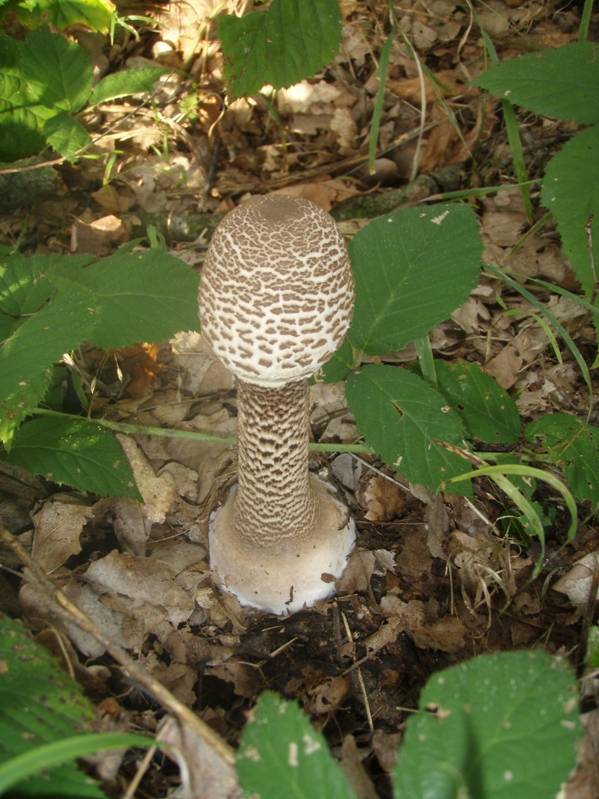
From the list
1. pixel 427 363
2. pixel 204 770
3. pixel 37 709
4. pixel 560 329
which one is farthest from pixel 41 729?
pixel 560 329

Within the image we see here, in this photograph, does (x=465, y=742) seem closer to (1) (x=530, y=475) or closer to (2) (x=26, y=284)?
(1) (x=530, y=475)

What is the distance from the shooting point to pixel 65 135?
3.58m

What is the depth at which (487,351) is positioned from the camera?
3367 millimetres

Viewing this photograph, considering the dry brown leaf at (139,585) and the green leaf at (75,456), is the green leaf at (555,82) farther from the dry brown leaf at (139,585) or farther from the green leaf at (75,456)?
the dry brown leaf at (139,585)

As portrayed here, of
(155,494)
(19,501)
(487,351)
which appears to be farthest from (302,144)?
(19,501)

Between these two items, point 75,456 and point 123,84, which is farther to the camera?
point 123,84

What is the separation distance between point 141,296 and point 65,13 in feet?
6.58

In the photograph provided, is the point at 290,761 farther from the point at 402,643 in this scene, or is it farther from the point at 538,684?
the point at 402,643

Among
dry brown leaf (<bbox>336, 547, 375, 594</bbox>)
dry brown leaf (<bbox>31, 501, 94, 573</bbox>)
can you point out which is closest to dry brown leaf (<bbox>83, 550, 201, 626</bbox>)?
dry brown leaf (<bbox>31, 501, 94, 573</bbox>)

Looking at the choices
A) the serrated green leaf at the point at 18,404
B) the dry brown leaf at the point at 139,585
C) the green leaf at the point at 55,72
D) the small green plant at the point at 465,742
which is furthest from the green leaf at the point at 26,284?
the small green plant at the point at 465,742

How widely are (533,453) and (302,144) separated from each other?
2766 mm

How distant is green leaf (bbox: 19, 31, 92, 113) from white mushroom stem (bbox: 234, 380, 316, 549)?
2.36 metres

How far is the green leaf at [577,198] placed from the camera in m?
2.45

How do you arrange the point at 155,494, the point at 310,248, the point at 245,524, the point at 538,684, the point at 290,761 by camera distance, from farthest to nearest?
1. the point at 155,494
2. the point at 245,524
3. the point at 310,248
4. the point at 538,684
5. the point at 290,761
